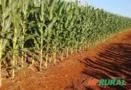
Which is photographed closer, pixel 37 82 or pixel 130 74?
pixel 37 82

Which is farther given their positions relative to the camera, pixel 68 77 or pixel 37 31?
pixel 37 31

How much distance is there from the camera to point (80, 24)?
1698cm

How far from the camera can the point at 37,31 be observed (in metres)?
11.4

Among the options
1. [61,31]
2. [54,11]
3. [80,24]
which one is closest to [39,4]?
[54,11]

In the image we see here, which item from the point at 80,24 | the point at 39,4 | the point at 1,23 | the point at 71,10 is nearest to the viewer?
the point at 1,23

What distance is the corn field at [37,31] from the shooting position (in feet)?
29.4

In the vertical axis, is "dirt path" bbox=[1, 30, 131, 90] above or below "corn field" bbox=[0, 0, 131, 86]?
below

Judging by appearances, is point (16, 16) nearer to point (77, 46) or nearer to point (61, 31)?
point (61, 31)

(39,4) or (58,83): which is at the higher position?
(39,4)

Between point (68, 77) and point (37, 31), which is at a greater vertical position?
point (37, 31)

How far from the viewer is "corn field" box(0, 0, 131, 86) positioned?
29.4 feet

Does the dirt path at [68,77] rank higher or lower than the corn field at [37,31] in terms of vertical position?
lower


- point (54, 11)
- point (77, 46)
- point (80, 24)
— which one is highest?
point (54, 11)

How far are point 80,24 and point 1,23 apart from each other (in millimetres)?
8773
